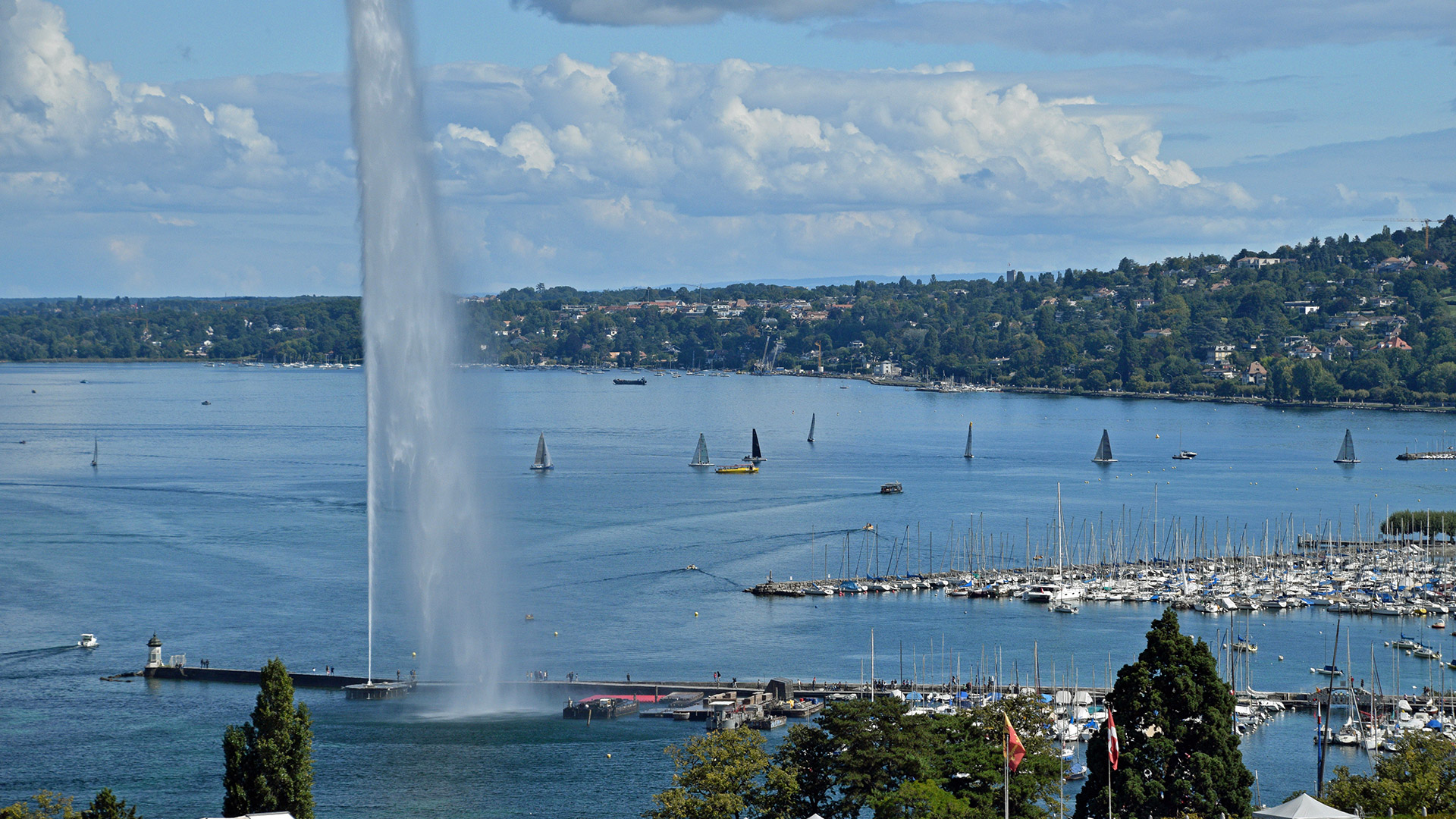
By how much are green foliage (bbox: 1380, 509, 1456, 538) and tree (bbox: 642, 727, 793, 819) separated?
182ft

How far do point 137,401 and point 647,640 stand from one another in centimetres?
13165

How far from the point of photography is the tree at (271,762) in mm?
24766

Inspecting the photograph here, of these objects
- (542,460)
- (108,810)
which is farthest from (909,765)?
(542,460)

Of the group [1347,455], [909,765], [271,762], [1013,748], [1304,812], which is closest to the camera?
[1013,748]

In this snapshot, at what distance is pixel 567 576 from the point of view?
2427 inches

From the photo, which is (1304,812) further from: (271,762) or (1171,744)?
(271,762)

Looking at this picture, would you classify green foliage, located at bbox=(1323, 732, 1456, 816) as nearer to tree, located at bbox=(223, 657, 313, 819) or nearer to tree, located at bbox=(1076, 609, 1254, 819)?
tree, located at bbox=(1076, 609, 1254, 819)

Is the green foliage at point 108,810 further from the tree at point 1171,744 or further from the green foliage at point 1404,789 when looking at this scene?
the green foliage at point 1404,789

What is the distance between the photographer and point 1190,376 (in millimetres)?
186375

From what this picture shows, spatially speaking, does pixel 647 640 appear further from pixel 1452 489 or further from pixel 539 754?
pixel 1452 489

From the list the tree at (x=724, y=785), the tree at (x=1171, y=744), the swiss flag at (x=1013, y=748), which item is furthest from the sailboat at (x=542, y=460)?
the swiss flag at (x=1013, y=748)

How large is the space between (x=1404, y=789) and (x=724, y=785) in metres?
10.5

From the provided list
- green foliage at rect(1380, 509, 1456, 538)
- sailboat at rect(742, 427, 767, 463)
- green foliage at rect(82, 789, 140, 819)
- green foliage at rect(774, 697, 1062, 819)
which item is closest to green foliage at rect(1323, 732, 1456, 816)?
green foliage at rect(774, 697, 1062, 819)

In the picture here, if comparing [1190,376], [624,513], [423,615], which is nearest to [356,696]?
[423,615]
